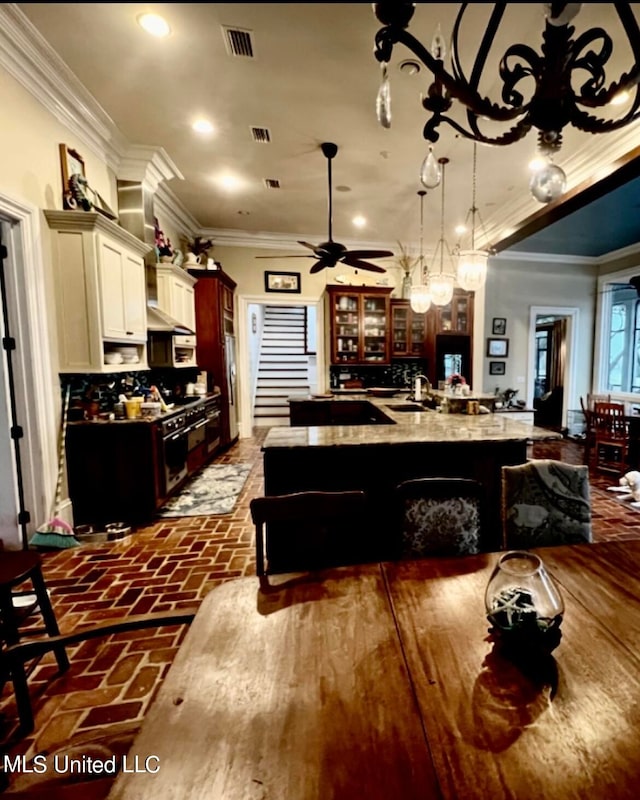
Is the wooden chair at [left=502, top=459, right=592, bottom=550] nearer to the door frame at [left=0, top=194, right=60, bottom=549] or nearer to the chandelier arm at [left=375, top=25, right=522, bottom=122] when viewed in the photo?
the chandelier arm at [left=375, top=25, right=522, bottom=122]

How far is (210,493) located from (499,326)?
5.57 meters

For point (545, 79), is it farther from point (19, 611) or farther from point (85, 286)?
point (85, 286)

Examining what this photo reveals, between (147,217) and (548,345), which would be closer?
(147,217)

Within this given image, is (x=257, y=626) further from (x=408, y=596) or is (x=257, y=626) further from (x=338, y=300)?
(x=338, y=300)

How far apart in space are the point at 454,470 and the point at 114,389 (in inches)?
123

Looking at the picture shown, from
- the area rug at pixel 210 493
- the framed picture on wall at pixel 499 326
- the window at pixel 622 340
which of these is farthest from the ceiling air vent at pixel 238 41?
the window at pixel 622 340

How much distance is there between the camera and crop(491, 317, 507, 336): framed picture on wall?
699 cm

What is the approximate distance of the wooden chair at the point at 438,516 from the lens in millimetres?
1750

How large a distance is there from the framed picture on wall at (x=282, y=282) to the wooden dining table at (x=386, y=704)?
233 inches

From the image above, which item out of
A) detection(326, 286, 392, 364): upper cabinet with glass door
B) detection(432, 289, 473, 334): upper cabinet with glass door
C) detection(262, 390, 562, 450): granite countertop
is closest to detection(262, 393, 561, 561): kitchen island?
detection(262, 390, 562, 450): granite countertop

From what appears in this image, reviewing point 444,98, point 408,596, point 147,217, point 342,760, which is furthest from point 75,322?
point 342,760

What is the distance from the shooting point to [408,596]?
1.26m

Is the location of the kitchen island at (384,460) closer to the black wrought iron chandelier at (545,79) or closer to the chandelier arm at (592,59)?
the black wrought iron chandelier at (545,79)

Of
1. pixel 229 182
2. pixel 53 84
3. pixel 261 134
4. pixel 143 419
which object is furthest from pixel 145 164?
pixel 143 419
